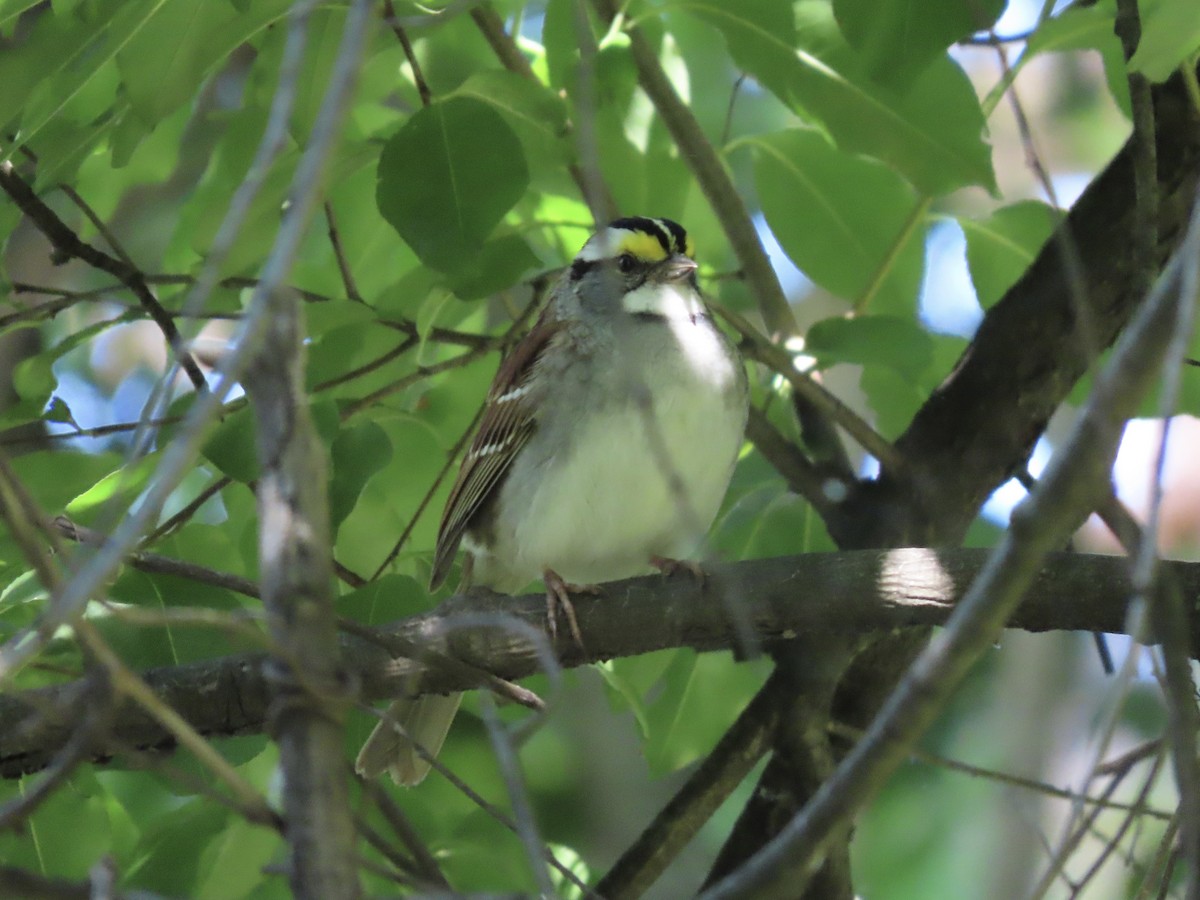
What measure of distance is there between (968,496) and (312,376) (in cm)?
162

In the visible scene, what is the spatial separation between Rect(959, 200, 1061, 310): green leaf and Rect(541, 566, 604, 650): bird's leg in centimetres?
135

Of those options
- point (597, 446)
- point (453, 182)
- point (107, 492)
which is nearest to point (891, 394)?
point (597, 446)

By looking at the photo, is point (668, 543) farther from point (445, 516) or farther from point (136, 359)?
point (136, 359)

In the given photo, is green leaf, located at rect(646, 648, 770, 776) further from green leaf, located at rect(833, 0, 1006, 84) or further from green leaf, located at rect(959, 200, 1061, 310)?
green leaf, located at rect(833, 0, 1006, 84)

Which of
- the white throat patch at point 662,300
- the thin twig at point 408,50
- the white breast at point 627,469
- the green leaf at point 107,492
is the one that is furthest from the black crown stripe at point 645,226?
the green leaf at point 107,492

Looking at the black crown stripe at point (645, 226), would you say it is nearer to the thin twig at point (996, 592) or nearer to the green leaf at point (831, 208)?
the green leaf at point (831, 208)

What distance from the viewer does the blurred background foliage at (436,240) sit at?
260cm

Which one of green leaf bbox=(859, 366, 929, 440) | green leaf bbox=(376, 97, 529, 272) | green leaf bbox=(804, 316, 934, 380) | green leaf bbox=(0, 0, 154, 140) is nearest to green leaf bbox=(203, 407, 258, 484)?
green leaf bbox=(376, 97, 529, 272)

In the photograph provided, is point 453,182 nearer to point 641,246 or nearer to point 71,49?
point 71,49

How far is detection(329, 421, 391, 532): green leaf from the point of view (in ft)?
8.62

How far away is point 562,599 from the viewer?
301cm

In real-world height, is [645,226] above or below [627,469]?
above

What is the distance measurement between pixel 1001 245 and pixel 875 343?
0.77 m

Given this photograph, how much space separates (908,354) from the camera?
Result: 3.06 meters
